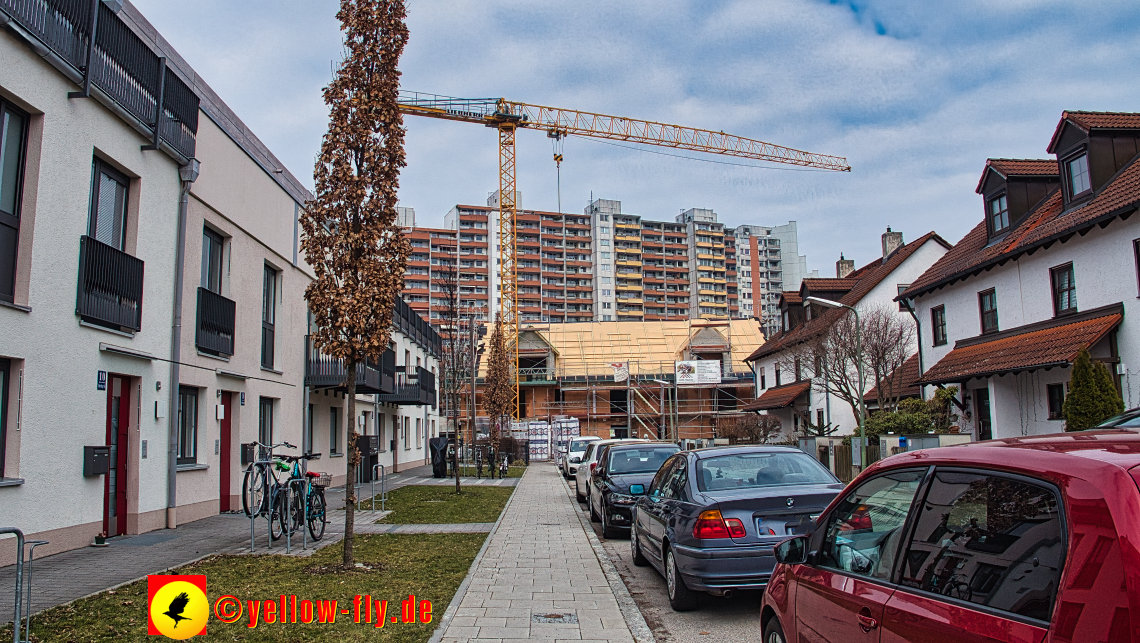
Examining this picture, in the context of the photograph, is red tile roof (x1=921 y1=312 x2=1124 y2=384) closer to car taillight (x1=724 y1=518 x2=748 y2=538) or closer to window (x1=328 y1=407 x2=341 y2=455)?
car taillight (x1=724 y1=518 x2=748 y2=538)

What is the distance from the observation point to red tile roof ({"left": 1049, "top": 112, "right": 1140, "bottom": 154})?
18469 mm

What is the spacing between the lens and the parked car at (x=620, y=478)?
13031 millimetres

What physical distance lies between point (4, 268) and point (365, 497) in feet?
41.6

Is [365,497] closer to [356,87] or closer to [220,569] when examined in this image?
[220,569]

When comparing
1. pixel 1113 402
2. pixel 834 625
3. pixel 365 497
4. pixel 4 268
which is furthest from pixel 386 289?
pixel 1113 402

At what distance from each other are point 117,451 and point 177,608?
7384mm

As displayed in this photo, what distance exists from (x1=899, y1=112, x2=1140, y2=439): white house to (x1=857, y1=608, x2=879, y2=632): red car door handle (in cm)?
1414

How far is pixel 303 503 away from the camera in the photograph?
11219mm

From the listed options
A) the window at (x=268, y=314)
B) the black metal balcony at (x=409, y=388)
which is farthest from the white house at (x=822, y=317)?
the window at (x=268, y=314)

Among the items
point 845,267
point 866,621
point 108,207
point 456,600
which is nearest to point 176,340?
point 108,207

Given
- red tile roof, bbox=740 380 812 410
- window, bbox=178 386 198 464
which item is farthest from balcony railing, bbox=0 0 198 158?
red tile roof, bbox=740 380 812 410

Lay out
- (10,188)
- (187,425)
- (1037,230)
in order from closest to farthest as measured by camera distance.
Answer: (10,188)
(187,425)
(1037,230)

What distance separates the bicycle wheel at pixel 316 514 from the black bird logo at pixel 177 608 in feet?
18.8

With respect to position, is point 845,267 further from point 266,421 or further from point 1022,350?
point 266,421
